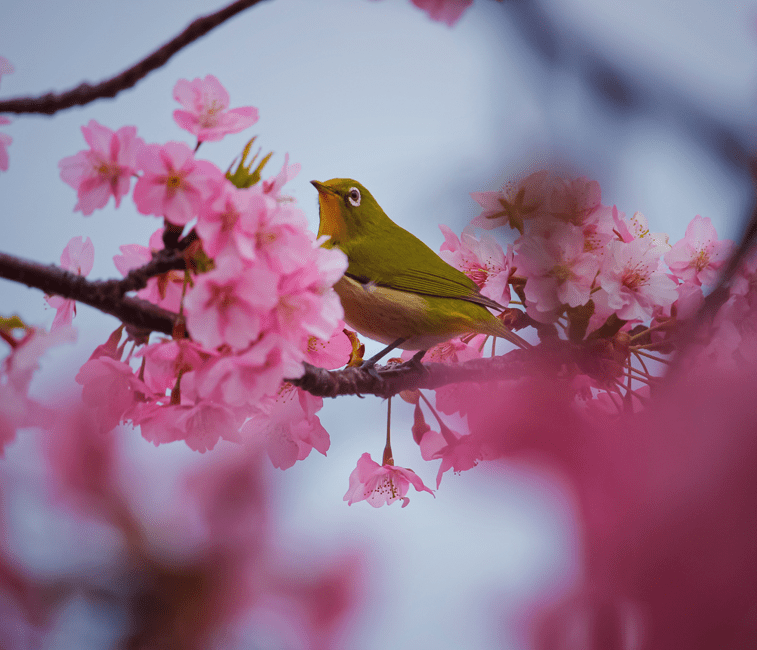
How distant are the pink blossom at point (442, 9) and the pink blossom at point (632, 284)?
0.25m

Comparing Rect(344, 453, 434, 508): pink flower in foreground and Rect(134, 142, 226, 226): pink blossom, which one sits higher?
Rect(134, 142, 226, 226): pink blossom

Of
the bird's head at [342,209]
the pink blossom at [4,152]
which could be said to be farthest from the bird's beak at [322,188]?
the pink blossom at [4,152]

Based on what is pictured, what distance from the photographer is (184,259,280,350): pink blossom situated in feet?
0.82

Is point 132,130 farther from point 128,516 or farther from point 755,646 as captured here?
point 755,646

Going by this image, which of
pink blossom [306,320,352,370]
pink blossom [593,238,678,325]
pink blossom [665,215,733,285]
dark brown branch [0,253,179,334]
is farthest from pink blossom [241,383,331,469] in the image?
pink blossom [665,215,733,285]

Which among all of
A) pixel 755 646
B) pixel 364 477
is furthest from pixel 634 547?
pixel 364 477

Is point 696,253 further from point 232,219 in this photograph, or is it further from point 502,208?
point 232,219

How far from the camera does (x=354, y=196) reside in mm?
496

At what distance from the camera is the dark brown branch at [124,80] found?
0.30 meters

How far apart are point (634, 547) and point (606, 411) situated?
0.28m

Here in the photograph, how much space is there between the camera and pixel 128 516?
0.85ft

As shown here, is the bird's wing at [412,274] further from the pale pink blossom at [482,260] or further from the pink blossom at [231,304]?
the pink blossom at [231,304]

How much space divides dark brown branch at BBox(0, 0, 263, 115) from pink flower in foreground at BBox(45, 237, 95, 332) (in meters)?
0.10

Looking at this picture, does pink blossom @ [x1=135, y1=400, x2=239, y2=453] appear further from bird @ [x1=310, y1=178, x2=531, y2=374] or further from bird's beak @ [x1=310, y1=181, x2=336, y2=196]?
bird's beak @ [x1=310, y1=181, x2=336, y2=196]
